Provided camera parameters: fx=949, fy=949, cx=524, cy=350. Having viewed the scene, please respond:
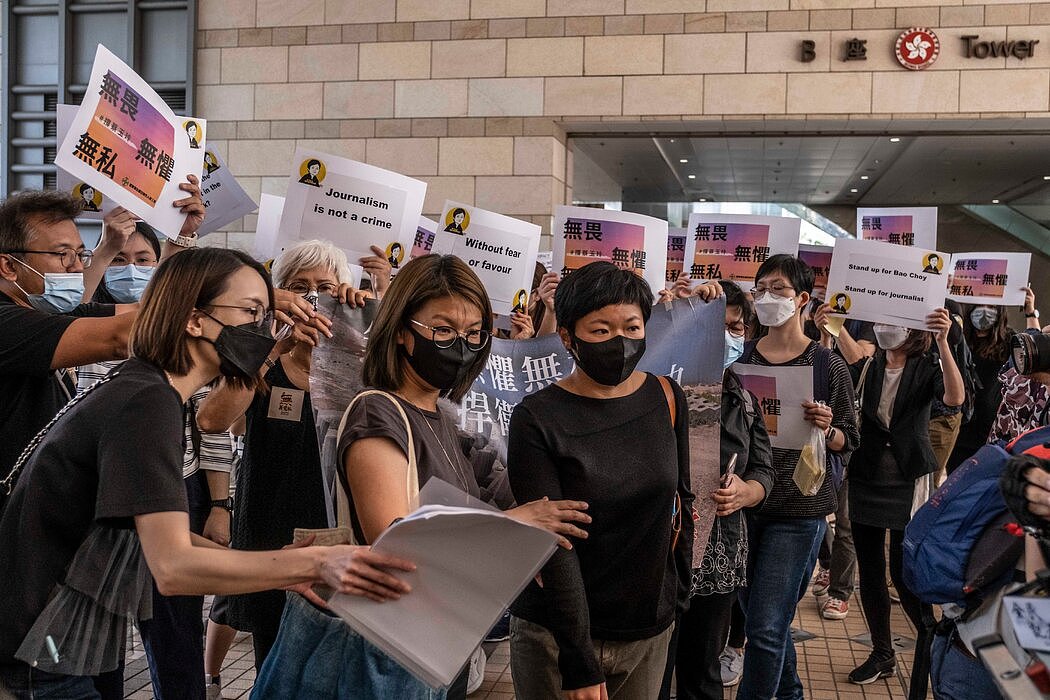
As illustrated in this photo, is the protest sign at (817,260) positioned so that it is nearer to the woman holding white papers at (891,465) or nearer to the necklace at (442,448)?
the woman holding white papers at (891,465)

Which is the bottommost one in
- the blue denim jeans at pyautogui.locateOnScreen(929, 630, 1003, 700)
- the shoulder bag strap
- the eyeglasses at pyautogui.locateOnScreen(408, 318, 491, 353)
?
the blue denim jeans at pyautogui.locateOnScreen(929, 630, 1003, 700)

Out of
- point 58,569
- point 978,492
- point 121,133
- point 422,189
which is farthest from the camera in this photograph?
point 422,189

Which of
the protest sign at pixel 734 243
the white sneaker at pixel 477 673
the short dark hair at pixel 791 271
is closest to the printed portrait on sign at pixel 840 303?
the protest sign at pixel 734 243

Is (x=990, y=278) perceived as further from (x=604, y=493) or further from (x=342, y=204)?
(x=604, y=493)

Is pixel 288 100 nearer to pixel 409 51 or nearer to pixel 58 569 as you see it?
pixel 409 51

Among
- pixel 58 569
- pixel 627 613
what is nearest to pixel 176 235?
pixel 58 569

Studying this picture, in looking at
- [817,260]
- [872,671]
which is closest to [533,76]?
[817,260]

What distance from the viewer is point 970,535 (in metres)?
2.37

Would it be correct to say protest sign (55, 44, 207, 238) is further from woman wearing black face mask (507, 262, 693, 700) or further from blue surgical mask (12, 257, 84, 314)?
woman wearing black face mask (507, 262, 693, 700)

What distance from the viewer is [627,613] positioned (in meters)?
2.59

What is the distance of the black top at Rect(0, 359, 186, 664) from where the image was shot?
1842 millimetres

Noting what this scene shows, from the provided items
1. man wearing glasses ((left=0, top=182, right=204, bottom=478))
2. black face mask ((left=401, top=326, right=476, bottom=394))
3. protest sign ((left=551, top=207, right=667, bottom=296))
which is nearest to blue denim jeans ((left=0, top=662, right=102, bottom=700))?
man wearing glasses ((left=0, top=182, right=204, bottom=478))

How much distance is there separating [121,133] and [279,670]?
2371 mm

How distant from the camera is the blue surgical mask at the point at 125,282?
4480 mm
